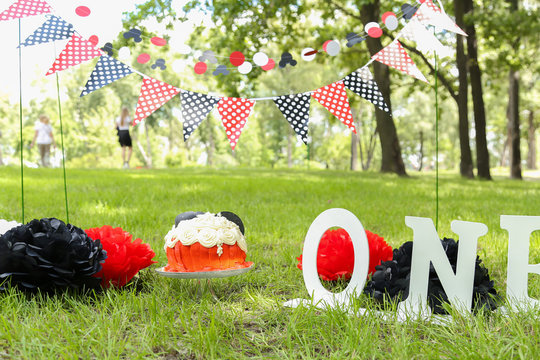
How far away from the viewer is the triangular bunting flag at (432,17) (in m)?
2.67

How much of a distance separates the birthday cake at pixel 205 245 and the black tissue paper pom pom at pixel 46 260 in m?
0.39

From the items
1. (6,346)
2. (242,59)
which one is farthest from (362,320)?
(242,59)

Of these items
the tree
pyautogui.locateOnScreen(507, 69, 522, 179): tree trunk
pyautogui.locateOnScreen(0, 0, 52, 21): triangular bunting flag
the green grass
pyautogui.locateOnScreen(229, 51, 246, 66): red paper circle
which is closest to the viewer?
the green grass

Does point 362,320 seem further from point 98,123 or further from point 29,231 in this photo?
point 98,123

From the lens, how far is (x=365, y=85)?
3.04 meters

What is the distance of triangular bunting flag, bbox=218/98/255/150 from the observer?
10.1ft

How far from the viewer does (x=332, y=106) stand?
10.3ft

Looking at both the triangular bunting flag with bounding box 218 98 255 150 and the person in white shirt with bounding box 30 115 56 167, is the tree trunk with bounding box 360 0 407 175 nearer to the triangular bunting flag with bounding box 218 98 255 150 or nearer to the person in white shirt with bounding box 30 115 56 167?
the person in white shirt with bounding box 30 115 56 167

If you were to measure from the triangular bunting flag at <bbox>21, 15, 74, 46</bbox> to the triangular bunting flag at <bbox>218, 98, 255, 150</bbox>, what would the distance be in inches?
40.9

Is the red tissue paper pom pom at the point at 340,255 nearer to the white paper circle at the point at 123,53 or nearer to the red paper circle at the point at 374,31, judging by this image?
the red paper circle at the point at 374,31

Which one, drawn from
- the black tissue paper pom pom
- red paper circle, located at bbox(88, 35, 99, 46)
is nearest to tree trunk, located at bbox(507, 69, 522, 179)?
red paper circle, located at bbox(88, 35, 99, 46)

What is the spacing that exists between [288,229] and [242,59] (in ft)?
5.51

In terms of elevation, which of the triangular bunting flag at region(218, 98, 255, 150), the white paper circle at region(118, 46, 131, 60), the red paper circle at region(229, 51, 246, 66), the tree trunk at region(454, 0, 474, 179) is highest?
the tree trunk at region(454, 0, 474, 179)

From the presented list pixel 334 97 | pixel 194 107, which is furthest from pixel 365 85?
pixel 194 107
